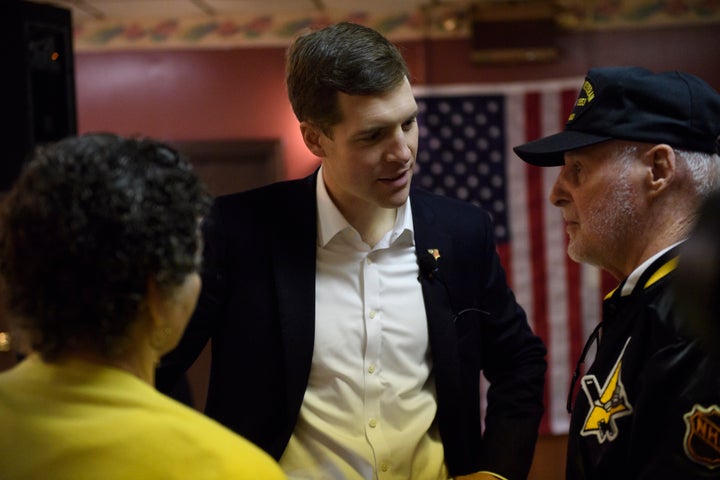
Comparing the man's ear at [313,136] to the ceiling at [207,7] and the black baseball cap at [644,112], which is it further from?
the ceiling at [207,7]

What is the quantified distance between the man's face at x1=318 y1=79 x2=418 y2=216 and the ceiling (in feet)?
12.0

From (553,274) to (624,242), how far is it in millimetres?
3710

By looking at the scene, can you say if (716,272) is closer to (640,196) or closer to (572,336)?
(640,196)

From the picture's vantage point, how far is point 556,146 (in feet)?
5.32

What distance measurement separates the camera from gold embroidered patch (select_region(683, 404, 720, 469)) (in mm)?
1138

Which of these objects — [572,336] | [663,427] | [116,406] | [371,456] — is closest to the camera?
[116,406]

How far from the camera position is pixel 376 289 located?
1.77 metres

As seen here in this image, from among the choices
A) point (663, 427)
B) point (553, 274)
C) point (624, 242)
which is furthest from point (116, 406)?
point (553, 274)

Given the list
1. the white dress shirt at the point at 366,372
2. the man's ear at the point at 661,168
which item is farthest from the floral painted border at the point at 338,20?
the man's ear at the point at 661,168

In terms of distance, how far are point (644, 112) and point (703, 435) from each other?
60 cm

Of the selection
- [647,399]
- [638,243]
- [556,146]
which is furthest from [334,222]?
[647,399]

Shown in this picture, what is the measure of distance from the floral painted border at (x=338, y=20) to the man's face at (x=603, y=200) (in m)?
3.87

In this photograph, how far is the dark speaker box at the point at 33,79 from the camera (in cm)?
258

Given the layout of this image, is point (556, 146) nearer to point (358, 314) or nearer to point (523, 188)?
point (358, 314)
